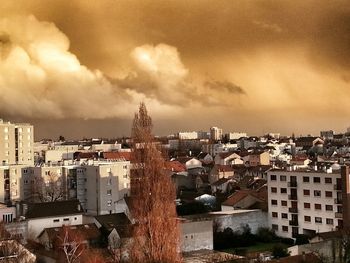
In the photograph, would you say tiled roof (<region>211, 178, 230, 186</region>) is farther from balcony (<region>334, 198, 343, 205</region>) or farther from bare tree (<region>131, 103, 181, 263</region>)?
bare tree (<region>131, 103, 181, 263</region>)

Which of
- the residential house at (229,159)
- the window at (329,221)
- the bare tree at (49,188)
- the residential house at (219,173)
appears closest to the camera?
the window at (329,221)

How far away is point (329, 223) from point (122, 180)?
10851mm

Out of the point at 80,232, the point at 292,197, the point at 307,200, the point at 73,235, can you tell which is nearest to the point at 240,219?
the point at 292,197

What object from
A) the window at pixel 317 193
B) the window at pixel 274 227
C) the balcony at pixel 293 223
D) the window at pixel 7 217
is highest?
the window at pixel 317 193

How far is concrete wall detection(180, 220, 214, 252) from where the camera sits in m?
17.5

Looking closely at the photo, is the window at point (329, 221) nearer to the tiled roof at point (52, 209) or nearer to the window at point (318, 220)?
the window at point (318, 220)

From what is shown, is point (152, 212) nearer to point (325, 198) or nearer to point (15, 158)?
point (325, 198)

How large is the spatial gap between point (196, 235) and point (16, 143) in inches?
884

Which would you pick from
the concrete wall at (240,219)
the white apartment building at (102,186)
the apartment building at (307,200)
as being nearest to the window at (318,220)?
the apartment building at (307,200)

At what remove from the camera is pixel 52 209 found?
1966 centimetres

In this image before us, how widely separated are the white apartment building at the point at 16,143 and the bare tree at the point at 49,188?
358 inches

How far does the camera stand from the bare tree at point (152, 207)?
14.1 metres

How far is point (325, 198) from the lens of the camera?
1978 cm

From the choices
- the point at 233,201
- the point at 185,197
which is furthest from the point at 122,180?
the point at 233,201
